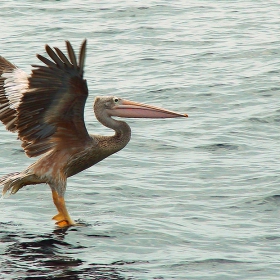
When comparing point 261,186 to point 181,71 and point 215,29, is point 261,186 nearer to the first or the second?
point 181,71

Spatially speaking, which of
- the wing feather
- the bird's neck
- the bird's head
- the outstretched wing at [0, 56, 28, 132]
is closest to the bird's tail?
the wing feather

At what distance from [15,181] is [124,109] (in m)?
1.43

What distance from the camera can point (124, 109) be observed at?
903 cm

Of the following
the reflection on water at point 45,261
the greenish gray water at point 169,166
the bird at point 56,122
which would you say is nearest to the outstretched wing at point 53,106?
the bird at point 56,122

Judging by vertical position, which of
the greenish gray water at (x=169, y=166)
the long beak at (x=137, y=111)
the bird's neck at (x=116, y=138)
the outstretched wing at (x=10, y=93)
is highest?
the outstretched wing at (x=10, y=93)

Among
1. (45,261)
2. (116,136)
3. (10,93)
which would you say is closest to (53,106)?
(10,93)

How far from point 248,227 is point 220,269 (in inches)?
45.3

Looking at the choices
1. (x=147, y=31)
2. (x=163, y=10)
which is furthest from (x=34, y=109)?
(x=163, y=10)

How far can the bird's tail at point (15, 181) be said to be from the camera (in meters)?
8.62

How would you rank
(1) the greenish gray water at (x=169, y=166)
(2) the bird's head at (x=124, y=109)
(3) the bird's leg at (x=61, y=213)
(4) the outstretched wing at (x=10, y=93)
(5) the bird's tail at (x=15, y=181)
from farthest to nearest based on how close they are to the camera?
(2) the bird's head at (x=124, y=109), (4) the outstretched wing at (x=10, y=93), (5) the bird's tail at (x=15, y=181), (3) the bird's leg at (x=61, y=213), (1) the greenish gray water at (x=169, y=166)

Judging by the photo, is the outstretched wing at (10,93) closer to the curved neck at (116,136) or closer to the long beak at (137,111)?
the curved neck at (116,136)

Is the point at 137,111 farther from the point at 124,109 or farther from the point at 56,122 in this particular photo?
the point at 56,122

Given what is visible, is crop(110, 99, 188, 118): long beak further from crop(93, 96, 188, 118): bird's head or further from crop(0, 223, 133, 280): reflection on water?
crop(0, 223, 133, 280): reflection on water

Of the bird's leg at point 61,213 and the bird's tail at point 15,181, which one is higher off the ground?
the bird's tail at point 15,181
